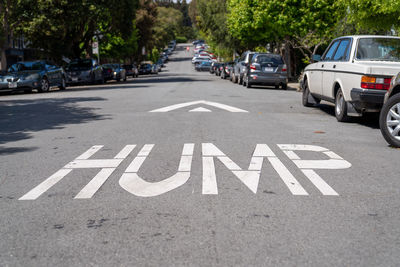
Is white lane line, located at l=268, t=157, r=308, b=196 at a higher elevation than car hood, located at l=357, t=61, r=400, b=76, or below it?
below

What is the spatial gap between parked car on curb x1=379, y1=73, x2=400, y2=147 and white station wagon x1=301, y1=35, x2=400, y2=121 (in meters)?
1.34

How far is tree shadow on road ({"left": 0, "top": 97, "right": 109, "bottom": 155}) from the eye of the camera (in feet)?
31.2

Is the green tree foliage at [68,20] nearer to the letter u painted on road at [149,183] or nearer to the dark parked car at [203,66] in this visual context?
the letter u painted on road at [149,183]

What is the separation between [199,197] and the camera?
5.06 m

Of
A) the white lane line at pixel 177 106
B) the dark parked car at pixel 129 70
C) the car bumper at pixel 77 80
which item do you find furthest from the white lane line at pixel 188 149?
the dark parked car at pixel 129 70

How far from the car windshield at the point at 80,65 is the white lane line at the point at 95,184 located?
25656 mm

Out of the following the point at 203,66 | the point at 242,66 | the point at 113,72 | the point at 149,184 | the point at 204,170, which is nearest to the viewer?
the point at 149,184

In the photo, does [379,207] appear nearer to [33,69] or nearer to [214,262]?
[214,262]

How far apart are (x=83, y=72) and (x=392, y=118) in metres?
24.8

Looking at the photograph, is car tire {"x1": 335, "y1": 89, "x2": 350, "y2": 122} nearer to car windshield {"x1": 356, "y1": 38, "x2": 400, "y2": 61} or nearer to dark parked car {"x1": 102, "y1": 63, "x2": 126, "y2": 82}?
car windshield {"x1": 356, "y1": 38, "x2": 400, "y2": 61}

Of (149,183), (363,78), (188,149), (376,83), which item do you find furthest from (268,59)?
(149,183)

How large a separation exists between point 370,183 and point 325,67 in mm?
6483

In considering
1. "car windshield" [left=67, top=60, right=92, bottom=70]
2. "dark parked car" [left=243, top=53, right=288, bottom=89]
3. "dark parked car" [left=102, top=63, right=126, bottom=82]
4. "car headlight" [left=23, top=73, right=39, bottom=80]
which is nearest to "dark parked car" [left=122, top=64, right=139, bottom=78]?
"dark parked car" [left=102, top=63, right=126, bottom=82]

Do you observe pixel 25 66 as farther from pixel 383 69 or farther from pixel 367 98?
pixel 383 69
